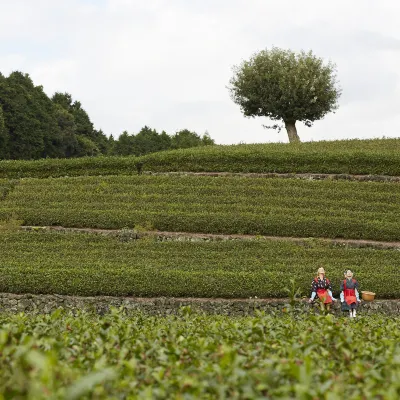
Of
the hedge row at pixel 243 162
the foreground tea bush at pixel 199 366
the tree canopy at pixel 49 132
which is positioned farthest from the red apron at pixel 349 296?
the tree canopy at pixel 49 132

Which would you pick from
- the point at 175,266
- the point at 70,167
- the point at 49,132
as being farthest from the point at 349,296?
the point at 49,132

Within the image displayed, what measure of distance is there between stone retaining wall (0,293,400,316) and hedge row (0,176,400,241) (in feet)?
26.7

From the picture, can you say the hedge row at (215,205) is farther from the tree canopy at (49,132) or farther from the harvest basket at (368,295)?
the tree canopy at (49,132)

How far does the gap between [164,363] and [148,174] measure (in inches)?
1505

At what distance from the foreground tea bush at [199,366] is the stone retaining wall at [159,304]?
15.3 m

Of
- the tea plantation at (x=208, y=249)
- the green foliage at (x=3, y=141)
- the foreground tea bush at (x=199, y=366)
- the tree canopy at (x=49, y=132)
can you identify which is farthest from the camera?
the tree canopy at (x=49, y=132)

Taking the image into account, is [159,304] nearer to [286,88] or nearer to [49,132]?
[286,88]

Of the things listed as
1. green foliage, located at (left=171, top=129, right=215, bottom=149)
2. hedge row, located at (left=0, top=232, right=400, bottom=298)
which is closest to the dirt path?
hedge row, located at (left=0, top=232, right=400, bottom=298)

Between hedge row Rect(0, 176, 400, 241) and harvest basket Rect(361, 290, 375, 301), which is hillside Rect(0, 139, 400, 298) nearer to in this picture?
hedge row Rect(0, 176, 400, 241)

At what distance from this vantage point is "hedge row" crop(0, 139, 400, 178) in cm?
4344

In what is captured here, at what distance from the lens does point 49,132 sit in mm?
93625

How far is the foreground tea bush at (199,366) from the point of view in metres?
5.12

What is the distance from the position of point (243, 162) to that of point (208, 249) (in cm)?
1364

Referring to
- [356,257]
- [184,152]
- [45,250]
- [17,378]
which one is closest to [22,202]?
[45,250]
